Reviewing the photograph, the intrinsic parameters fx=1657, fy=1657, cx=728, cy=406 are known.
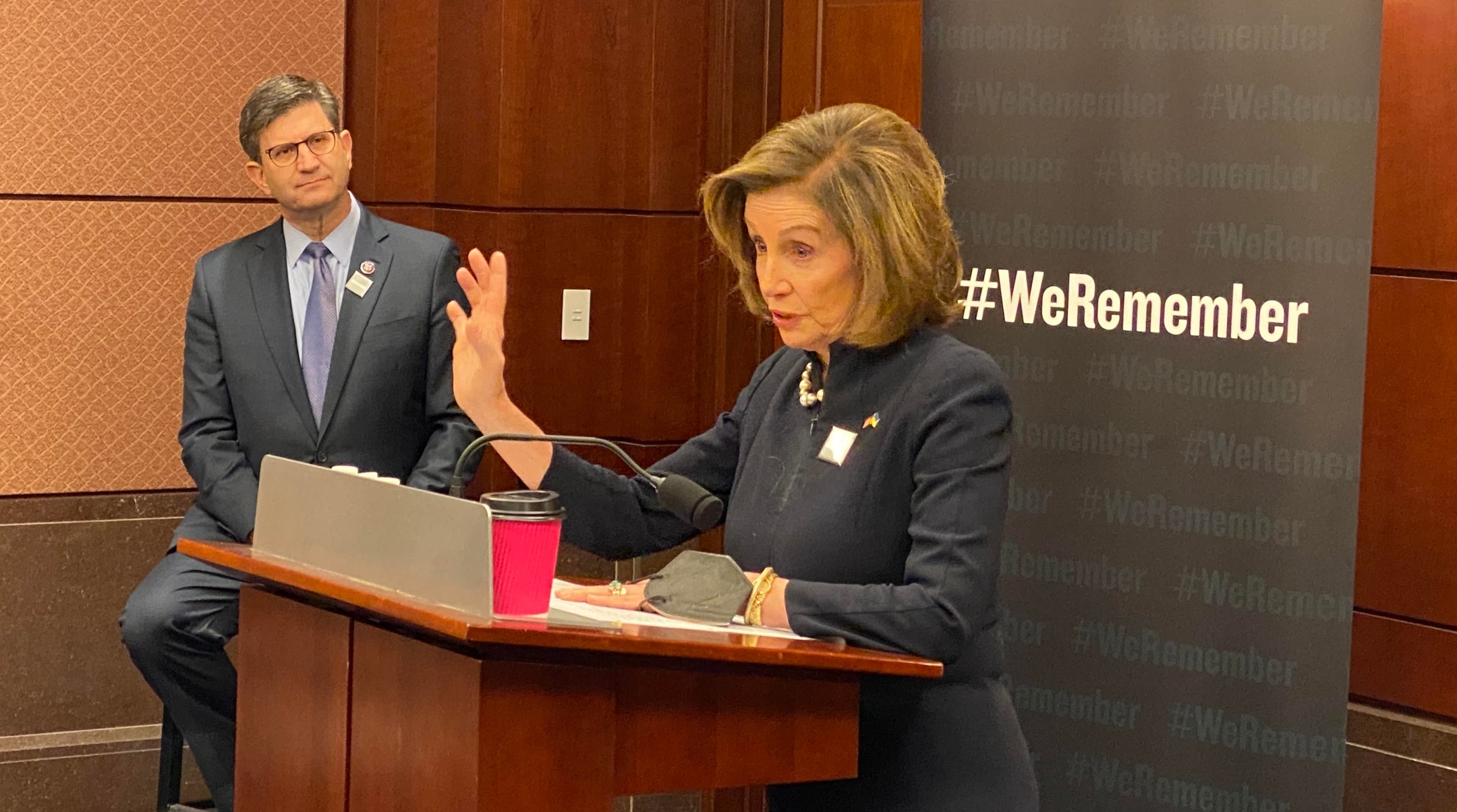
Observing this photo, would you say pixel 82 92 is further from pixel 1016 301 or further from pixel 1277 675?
pixel 1277 675

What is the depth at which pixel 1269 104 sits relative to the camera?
2.79 meters

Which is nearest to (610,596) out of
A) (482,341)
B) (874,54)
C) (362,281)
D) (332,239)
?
(482,341)

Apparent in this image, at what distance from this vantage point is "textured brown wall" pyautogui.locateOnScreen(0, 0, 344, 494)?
4.05 m

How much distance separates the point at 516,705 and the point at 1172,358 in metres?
1.71

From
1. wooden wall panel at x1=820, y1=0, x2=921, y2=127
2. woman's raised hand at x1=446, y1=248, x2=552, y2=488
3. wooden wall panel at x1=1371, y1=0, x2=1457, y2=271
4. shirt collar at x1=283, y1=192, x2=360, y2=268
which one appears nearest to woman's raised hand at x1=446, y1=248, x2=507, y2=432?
woman's raised hand at x1=446, y1=248, x2=552, y2=488

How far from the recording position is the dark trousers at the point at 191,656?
11.2 ft

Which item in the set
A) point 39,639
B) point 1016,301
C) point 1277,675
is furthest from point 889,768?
point 39,639

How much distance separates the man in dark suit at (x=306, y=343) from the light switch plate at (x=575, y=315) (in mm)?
630

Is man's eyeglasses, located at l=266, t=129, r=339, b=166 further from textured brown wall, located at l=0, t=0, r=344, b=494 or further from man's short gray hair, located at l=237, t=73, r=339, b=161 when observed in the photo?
textured brown wall, located at l=0, t=0, r=344, b=494

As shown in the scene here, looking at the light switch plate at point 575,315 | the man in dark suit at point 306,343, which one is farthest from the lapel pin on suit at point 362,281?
the light switch plate at point 575,315

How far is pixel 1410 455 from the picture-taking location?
10.6ft

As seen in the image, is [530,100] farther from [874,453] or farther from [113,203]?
[874,453]

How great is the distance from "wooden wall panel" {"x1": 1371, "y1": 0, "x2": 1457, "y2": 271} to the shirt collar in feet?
7.10

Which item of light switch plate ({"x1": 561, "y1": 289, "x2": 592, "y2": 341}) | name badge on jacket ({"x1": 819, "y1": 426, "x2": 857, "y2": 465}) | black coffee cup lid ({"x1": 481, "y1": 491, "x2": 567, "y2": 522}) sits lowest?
black coffee cup lid ({"x1": 481, "y1": 491, "x2": 567, "y2": 522})
